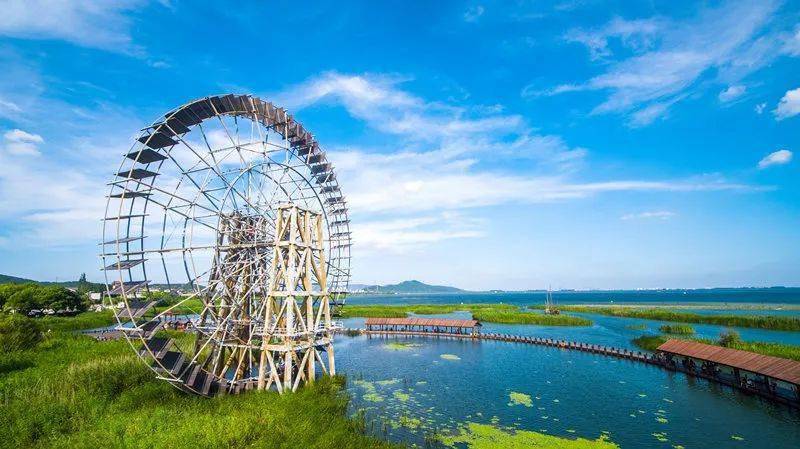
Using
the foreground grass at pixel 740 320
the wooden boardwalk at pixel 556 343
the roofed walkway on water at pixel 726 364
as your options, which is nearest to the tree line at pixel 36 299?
the wooden boardwalk at pixel 556 343

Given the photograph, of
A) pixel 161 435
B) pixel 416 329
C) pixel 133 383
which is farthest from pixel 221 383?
pixel 416 329

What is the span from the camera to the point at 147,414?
57.8ft

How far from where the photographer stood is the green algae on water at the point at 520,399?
2557 centimetres

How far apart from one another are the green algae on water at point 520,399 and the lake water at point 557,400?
7cm

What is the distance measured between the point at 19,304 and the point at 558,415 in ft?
279

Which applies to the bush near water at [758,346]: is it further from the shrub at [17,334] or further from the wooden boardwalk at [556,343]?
the shrub at [17,334]

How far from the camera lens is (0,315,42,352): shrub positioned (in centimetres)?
3259

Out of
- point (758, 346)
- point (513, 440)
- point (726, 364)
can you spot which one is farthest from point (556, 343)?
point (513, 440)

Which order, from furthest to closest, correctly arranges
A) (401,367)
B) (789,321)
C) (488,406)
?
(789,321) < (401,367) < (488,406)

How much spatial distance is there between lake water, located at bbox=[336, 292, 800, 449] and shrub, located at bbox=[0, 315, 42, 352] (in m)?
26.6

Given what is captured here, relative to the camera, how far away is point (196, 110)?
22.7 meters

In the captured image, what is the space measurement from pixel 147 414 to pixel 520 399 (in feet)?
70.2

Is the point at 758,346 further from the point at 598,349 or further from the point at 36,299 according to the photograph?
the point at 36,299

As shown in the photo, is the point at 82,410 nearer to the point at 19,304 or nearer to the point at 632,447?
the point at 632,447
